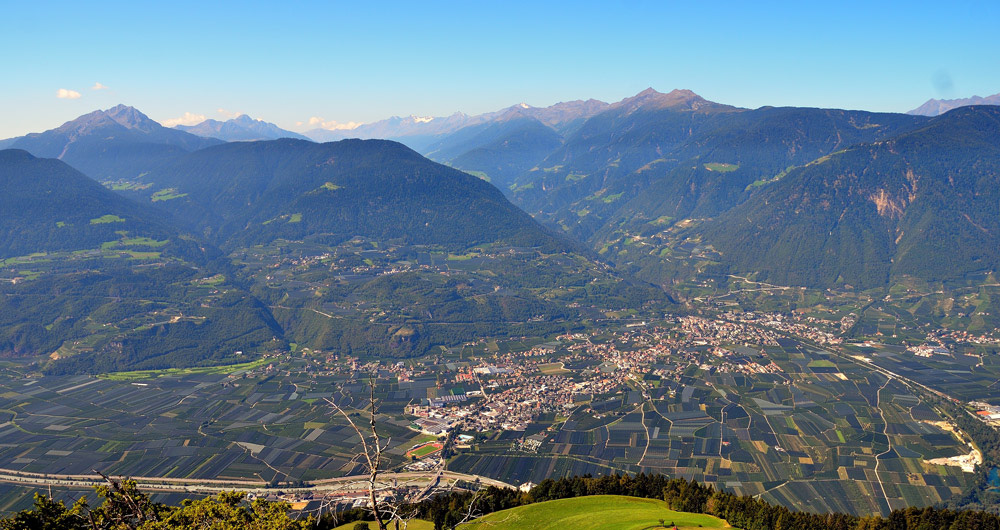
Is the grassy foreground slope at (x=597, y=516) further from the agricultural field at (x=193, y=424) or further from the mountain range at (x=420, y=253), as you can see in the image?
the mountain range at (x=420, y=253)

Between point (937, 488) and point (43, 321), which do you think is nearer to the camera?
point (937, 488)

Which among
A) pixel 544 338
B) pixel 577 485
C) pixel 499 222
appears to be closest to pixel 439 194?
pixel 499 222

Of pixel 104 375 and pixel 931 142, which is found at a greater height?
pixel 931 142

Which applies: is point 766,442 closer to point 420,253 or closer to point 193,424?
point 193,424

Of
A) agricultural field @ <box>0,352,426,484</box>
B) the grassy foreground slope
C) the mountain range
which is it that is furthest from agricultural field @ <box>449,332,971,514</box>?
the mountain range

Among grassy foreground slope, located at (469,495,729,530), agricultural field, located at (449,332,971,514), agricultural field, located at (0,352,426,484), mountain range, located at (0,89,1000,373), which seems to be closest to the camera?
grassy foreground slope, located at (469,495,729,530)

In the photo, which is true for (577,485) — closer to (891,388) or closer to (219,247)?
(891,388)

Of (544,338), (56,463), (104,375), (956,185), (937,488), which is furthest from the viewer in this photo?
(956,185)

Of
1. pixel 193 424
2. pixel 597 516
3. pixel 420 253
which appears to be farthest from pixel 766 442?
pixel 420 253

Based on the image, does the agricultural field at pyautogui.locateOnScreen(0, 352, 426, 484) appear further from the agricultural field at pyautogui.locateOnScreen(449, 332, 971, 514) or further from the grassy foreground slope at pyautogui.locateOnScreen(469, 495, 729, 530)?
the grassy foreground slope at pyautogui.locateOnScreen(469, 495, 729, 530)
